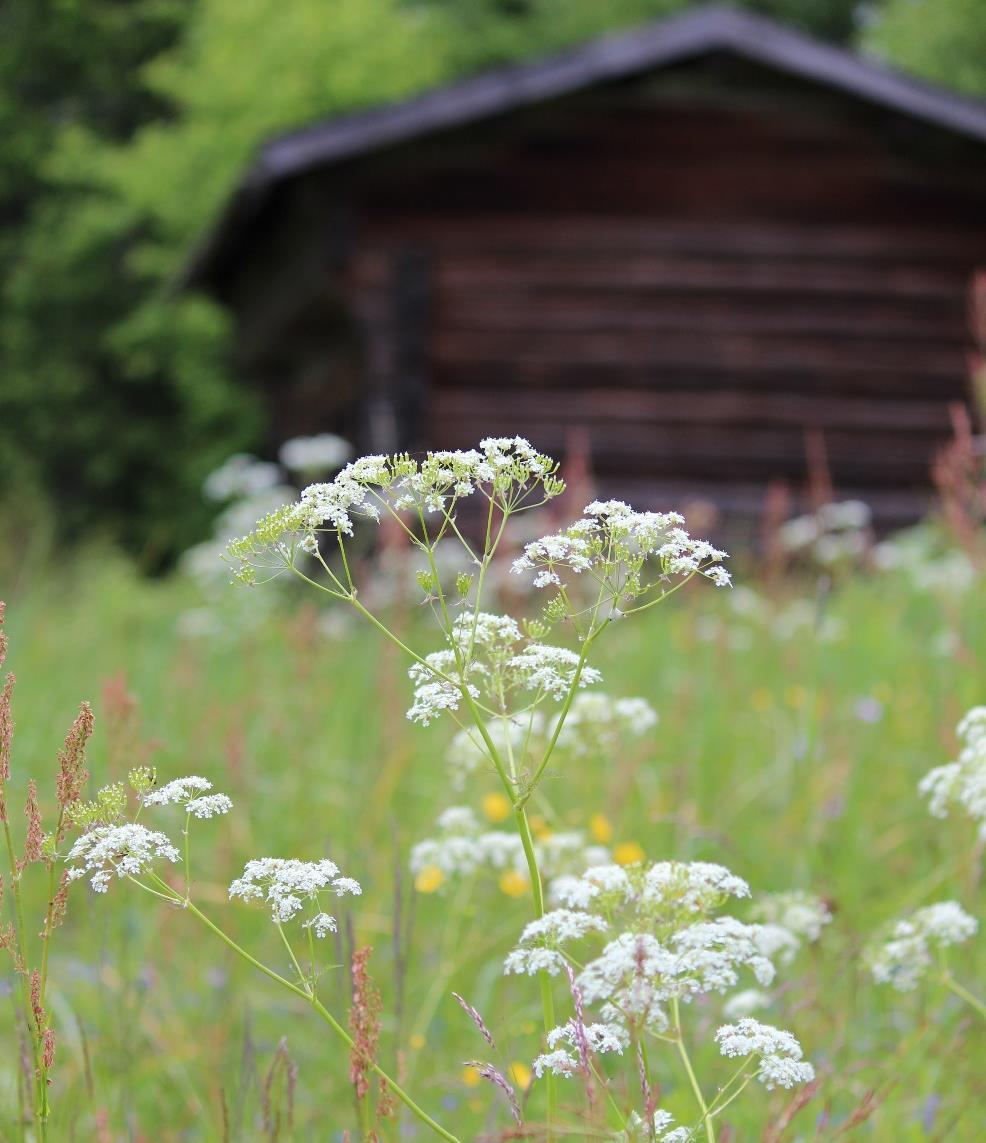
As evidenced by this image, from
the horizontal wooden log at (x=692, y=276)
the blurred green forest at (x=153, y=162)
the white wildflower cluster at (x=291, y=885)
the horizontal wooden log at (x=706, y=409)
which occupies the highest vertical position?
the blurred green forest at (x=153, y=162)

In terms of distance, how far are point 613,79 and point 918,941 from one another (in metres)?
8.38

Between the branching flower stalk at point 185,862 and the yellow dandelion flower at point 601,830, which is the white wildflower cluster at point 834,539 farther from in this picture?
the branching flower stalk at point 185,862

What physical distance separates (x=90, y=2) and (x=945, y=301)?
17.2 metres

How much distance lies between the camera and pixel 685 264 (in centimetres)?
948

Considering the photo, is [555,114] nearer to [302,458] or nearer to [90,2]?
[302,458]

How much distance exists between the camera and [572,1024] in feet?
3.42

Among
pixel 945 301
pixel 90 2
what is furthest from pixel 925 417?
pixel 90 2

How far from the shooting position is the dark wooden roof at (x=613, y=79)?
8.78 meters

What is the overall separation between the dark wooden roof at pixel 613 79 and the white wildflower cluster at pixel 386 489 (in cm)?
801

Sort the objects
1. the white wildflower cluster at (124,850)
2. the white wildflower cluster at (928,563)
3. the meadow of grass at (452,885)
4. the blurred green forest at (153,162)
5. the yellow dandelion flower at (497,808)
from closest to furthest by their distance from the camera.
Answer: the white wildflower cluster at (124,850)
the meadow of grass at (452,885)
the yellow dandelion flower at (497,808)
the white wildflower cluster at (928,563)
the blurred green forest at (153,162)

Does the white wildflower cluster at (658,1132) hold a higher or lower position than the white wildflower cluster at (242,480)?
lower

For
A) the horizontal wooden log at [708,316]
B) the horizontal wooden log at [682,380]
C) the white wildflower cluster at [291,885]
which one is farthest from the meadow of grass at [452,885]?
the horizontal wooden log at [708,316]

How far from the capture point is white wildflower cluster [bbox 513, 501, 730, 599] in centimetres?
107

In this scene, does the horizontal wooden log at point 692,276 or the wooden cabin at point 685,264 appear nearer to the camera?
the wooden cabin at point 685,264
